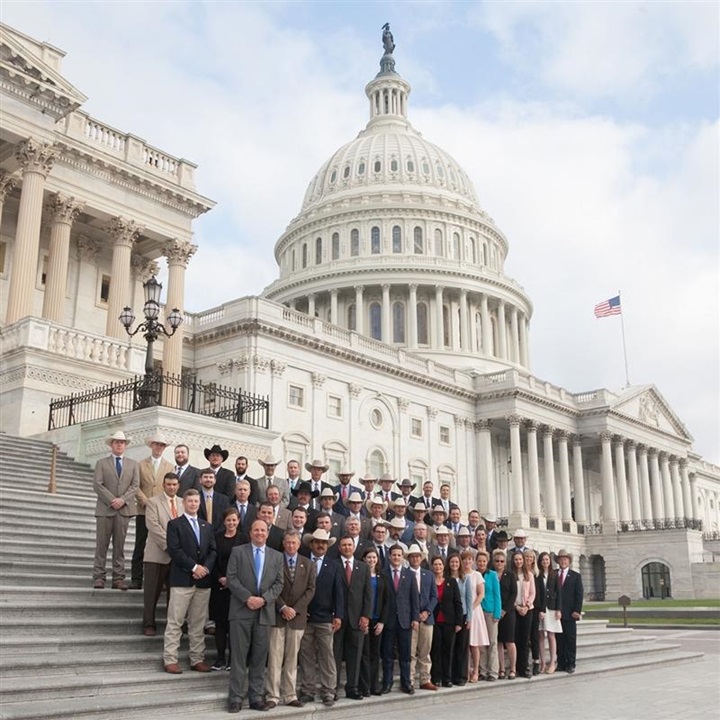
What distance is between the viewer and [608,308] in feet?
234

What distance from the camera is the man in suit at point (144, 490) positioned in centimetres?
1255

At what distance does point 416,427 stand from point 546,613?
150 ft

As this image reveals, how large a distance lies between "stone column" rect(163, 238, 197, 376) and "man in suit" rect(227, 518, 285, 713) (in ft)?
87.7

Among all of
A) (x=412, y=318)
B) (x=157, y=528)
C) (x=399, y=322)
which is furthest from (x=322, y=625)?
(x=399, y=322)

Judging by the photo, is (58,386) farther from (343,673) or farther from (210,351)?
(210,351)

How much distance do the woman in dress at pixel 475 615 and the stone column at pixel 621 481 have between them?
63092 millimetres

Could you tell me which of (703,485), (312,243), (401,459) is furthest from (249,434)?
(703,485)

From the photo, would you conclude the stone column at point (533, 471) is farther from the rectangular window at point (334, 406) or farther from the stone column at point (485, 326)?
the rectangular window at point (334, 406)

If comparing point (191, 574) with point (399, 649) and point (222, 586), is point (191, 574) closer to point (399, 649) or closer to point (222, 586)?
point (222, 586)

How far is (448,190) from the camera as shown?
95812mm

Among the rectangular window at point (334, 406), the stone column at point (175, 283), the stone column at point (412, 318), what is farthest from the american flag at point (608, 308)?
the stone column at point (175, 283)

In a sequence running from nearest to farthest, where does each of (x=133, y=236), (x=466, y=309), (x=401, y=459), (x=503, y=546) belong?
1. (x=503, y=546)
2. (x=133, y=236)
3. (x=401, y=459)
4. (x=466, y=309)

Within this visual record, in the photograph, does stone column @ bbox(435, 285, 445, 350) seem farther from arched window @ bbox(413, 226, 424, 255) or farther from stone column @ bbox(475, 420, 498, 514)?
stone column @ bbox(475, 420, 498, 514)

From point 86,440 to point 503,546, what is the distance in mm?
11414
